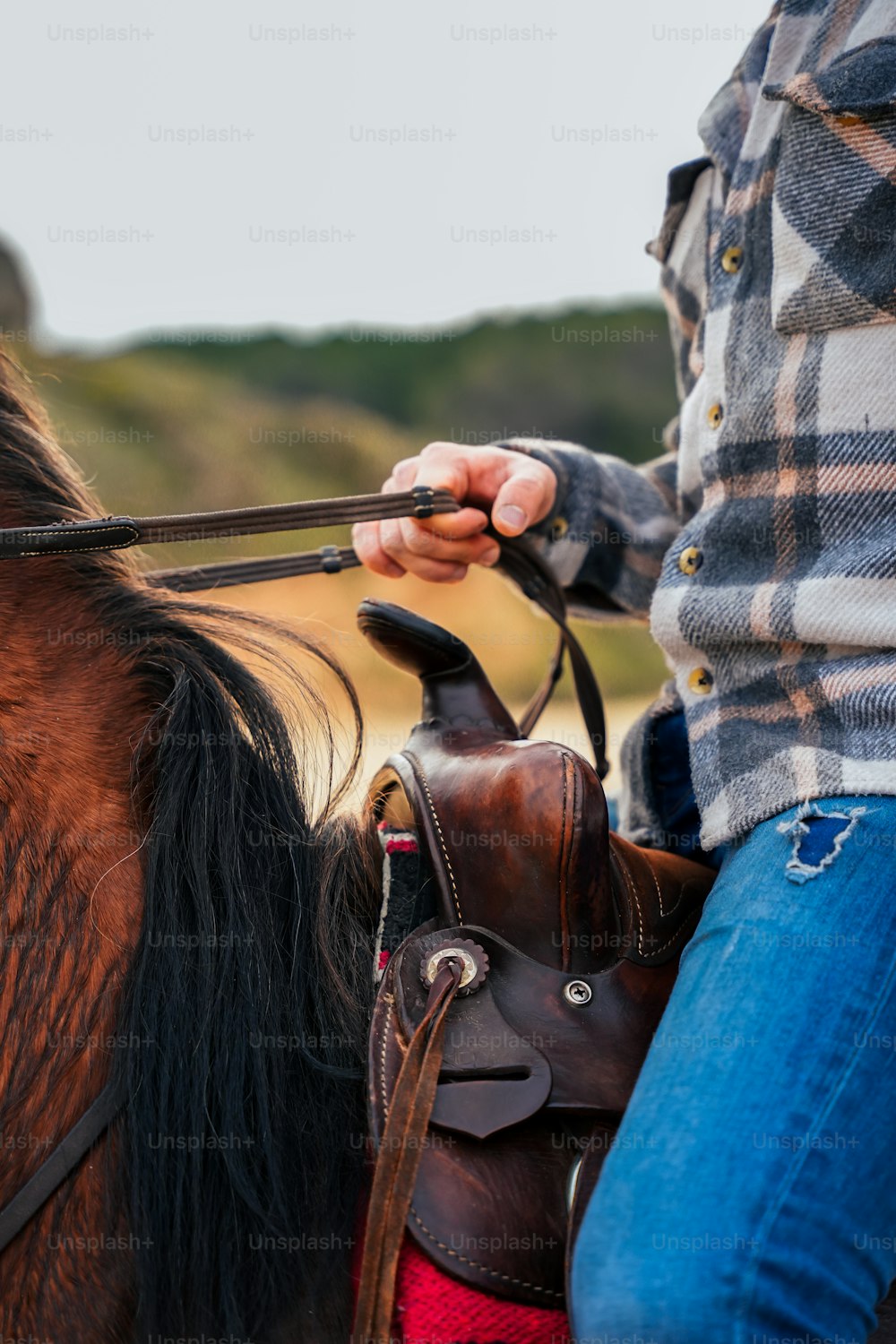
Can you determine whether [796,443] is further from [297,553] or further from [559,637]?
[297,553]

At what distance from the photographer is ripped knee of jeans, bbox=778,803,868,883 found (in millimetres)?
1131

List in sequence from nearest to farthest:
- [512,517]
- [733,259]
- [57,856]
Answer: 1. [57,856]
2. [733,259]
3. [512,517]

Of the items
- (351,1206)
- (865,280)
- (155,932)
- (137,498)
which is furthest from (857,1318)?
(137,498)

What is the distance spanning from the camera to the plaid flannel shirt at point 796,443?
1.23 metres

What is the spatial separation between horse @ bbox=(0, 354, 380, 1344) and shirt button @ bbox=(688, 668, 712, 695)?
1.49 feet

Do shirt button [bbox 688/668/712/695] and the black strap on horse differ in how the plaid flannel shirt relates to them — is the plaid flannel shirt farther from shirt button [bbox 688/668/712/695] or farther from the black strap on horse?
the black strap on horse

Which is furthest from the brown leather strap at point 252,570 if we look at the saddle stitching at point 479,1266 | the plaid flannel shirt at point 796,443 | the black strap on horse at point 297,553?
the saddle stitching at point 479,1266

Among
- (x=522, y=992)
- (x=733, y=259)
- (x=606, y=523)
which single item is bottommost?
(x=522, y=992)

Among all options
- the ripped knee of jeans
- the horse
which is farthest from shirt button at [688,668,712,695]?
the horse

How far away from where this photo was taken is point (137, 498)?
473 inches

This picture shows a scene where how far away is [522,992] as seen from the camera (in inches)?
46.0

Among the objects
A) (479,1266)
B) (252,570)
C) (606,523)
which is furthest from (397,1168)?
(606,523)

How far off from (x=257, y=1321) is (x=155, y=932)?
16.0 inches

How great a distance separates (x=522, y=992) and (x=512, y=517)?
0.70 m
